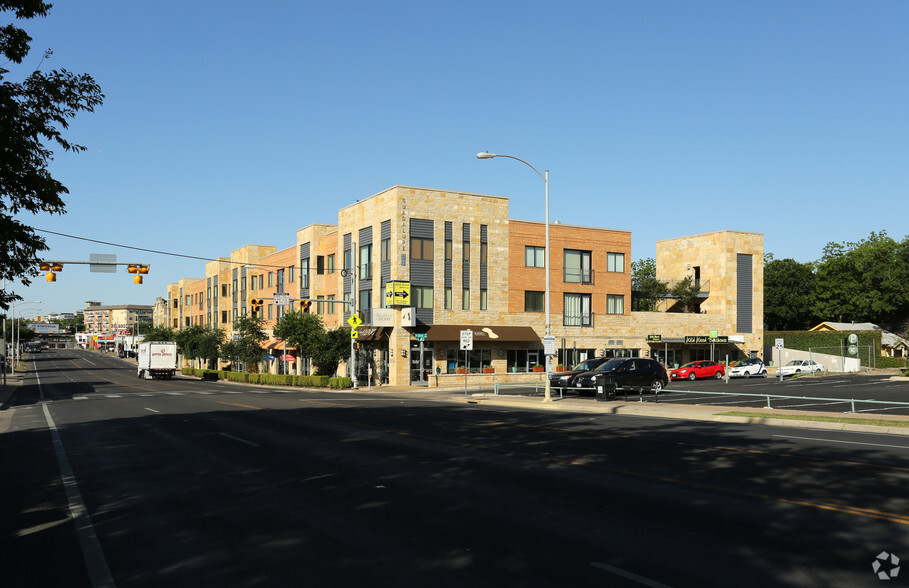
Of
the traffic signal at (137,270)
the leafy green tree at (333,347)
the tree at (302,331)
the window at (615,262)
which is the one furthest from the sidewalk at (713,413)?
the window at (615,262)

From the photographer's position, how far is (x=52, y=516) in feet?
33.0

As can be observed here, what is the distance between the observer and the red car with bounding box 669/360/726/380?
5394 centimetres

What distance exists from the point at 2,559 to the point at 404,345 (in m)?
43.7

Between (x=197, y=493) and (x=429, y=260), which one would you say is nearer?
(x=197, y=493)

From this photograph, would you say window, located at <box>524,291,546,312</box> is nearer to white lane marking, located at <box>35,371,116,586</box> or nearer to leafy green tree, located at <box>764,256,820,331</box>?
white lane marking, located at <box>35,371,116,586</box>

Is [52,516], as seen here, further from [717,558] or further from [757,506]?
[757,506]

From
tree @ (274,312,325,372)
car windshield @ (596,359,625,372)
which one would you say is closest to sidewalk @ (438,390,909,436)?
car windshield @ (596,359,625,372)

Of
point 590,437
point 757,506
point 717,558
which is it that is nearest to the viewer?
point 717,558

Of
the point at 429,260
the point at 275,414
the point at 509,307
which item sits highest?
the point at 429,260

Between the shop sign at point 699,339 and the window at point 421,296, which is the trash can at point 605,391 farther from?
the shop sign at point 699,339

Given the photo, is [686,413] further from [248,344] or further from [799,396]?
[248,344]

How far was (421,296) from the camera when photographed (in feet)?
173

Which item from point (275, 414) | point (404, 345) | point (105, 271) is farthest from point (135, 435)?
point (404, 345)

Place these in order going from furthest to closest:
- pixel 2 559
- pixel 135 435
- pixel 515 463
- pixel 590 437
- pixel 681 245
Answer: pixel 681 245 → pixel 135 435 → pixel 590 437 → pixel 515 463 → pixel 2 559
